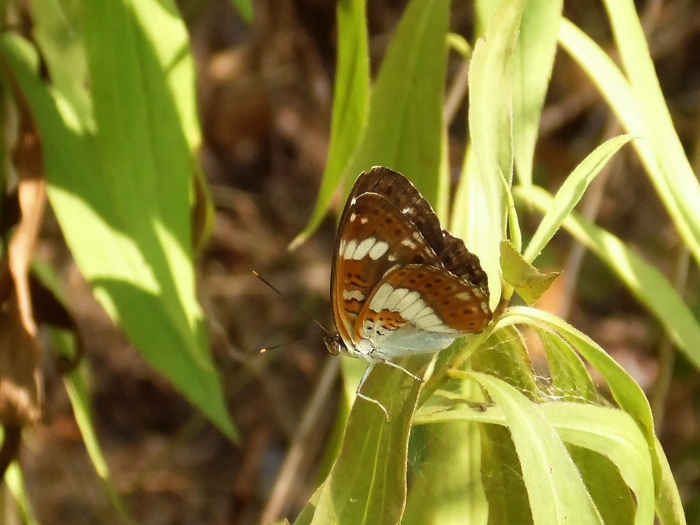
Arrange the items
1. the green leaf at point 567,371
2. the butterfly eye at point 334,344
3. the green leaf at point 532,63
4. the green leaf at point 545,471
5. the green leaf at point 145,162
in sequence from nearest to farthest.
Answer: the green leaf at point 545,471, the green leaf at point 567,371, the green leaf at point 532,63, the green leaf at point 145,162, the butterfly eye at point 334,344

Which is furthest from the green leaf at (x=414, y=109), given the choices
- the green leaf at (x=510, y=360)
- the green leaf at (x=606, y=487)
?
the green leaf at (x=606, y=487)

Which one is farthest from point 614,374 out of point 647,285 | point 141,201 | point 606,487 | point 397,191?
point 141,201

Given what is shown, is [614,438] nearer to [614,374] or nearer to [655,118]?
[614,374]

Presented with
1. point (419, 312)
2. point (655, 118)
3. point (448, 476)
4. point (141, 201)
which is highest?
point (655, 118)

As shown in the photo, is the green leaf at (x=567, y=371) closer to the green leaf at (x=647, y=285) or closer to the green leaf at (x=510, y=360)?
the green leaf at (x=510, y=360)

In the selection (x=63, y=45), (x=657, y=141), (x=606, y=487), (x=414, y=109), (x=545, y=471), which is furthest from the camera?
(x=63, y=45)

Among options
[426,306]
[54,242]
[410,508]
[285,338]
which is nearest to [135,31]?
[426,306]

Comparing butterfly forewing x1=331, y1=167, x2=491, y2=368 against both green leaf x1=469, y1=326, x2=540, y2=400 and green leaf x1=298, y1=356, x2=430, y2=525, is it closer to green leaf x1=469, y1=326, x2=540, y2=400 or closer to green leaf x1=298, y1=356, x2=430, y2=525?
green leaf x1=469, y1=326, x2=540, y2=400
